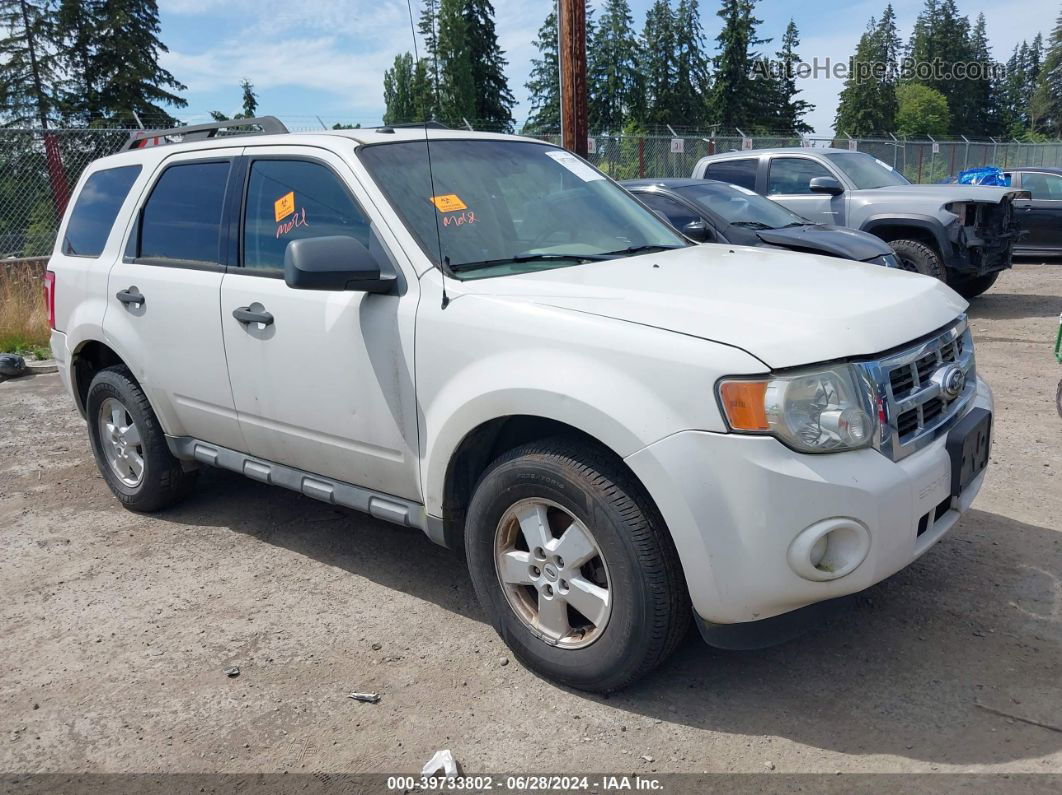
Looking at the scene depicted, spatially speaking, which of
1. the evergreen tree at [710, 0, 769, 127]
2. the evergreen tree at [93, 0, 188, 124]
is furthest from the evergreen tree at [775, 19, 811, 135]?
the evergreen tree at [93, 0, 188, 124]

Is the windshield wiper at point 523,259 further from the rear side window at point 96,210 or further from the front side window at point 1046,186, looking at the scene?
the front side window at point 1046,186

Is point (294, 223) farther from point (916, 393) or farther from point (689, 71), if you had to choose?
point (689, 71)

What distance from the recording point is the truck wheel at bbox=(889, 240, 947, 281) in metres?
9.98

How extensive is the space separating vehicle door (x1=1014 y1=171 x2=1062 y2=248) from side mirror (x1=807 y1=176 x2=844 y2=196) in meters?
5.46

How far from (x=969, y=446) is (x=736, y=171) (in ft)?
29.7

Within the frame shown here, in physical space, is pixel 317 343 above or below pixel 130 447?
above

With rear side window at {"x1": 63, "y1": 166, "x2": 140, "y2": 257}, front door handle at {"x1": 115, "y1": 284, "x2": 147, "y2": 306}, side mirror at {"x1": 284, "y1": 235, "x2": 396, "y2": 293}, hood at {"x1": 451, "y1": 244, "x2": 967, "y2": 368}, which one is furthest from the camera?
rear side window at {"x1": 63, "y1": 166, "x2": 140, "y2": 257}

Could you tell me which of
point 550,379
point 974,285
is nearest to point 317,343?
point 550,379

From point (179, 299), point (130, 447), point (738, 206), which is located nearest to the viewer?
point (179, 299)

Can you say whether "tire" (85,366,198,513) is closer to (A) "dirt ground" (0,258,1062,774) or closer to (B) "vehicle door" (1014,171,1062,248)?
(A) "dirt ground" (0,258,1062,774)

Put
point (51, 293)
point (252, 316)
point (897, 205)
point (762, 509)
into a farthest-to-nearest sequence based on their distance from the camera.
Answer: point (897, 205) → point (51, 293) → point (252, 316) → point (762, 509)

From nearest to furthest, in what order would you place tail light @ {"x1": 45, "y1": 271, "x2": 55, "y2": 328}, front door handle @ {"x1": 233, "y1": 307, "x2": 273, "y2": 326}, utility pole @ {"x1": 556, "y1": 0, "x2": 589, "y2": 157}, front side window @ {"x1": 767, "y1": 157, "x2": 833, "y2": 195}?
front door handle @ {"x1": 233, "y1": 307, "x2": 273, "y2": 326}
tail light @ {"x1": 45, "y1": 271, "x2": 55, "y2": 328}
utility pole @ {"x1": 556, "y1": 0, "x2": 589, "y2": 157}
front side window @ {"x1": 767, "y1": 157, "x2": 833, "y2": 195}

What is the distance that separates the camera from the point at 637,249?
154 inches

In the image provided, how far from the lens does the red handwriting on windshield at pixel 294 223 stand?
150 inches
